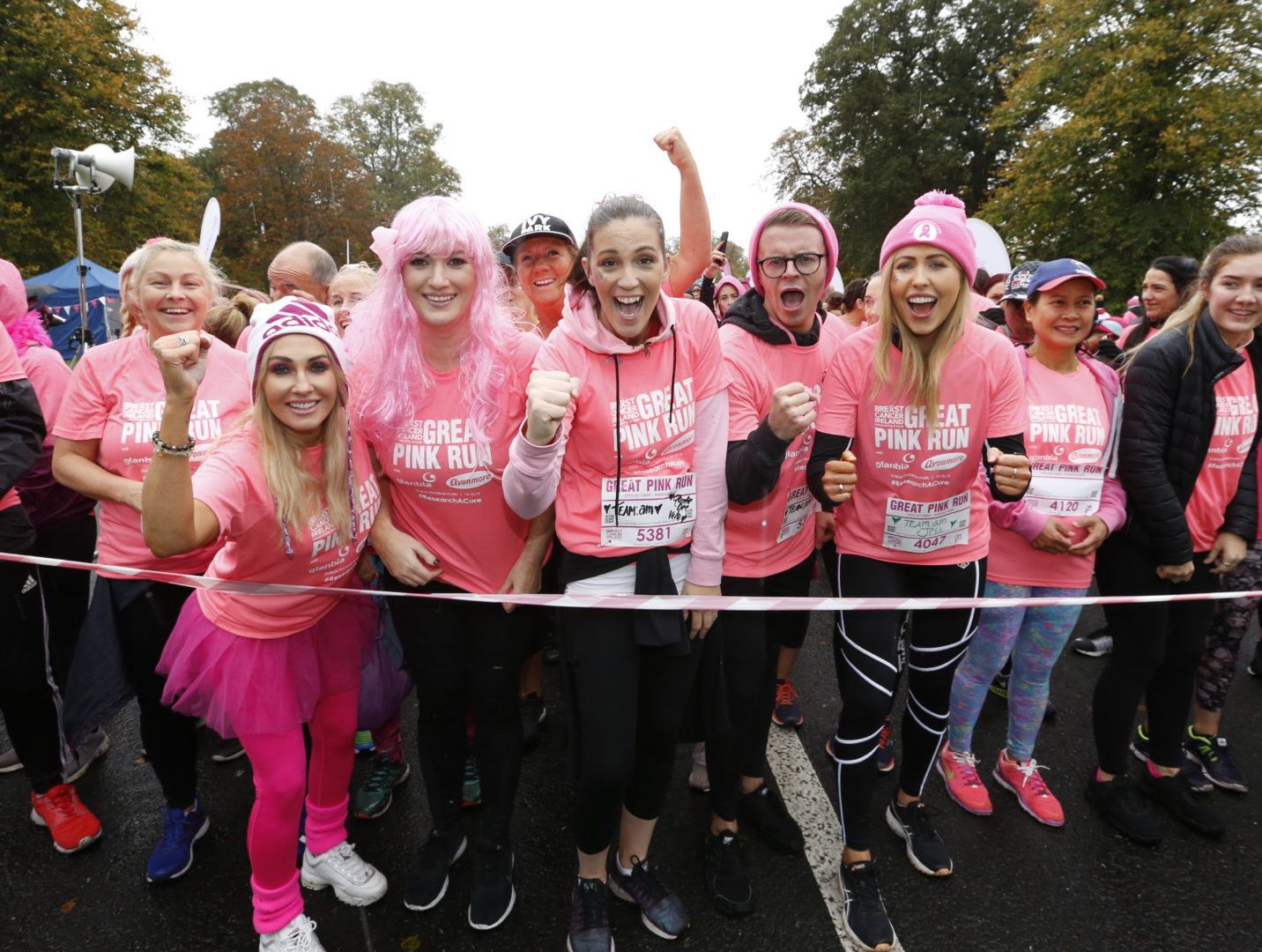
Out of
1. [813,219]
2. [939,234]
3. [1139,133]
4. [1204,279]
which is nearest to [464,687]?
[813,219]

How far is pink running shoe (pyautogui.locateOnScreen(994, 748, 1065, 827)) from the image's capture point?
290cm

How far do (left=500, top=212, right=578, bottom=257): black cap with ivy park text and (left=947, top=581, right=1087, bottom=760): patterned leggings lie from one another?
2585 millimetres

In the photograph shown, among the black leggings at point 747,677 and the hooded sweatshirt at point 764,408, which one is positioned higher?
the hooded sweatshirt at point 764,408

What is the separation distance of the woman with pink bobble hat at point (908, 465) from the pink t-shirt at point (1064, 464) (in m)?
0.53

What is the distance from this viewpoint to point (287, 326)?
2029 millimetres

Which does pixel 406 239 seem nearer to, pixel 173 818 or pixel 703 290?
pixel 173 818

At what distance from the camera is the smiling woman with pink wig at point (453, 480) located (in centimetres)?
220

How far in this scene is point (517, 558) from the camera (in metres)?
2.38

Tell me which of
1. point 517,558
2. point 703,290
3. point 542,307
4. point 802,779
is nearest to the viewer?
point 517,558

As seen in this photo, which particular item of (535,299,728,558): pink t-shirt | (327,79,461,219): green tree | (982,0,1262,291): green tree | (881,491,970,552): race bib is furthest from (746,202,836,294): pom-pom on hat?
(327,79,461,219): green tree

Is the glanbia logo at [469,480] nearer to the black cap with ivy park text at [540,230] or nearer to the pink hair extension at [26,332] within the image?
the black cap with ivy park text at [540,230]

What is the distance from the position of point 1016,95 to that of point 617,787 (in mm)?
25284

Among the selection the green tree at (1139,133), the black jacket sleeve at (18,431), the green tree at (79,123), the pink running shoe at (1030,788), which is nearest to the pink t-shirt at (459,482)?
the black jacket sleeve at (18,431)

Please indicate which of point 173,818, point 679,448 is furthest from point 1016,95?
point 173,818
